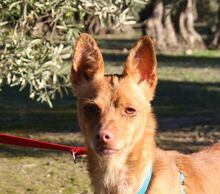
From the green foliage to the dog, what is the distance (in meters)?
2.77

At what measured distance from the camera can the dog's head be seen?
18.9ft

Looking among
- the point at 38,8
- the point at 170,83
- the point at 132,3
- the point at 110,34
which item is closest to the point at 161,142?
the point at 132,3

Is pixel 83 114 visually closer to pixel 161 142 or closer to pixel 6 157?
pixel 6 157

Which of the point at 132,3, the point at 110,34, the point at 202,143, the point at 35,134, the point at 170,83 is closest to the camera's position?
the point at 132,3

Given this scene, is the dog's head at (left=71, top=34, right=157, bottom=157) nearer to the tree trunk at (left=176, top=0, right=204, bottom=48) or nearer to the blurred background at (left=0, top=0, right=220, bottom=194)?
the blurred background at (left=0, top=0, right=220, bottom=194)

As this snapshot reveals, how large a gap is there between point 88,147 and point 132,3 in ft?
12.5

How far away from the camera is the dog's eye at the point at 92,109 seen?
19.4 feet

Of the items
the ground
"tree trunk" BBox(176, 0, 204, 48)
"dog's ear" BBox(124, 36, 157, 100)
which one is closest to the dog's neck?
"dog's ear" BBox(124, 36, 157, 100)

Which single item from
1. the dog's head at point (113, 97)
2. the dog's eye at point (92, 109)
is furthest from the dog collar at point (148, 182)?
the dog's eye at point (92, 109)

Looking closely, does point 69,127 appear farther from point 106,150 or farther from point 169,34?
point 169,34

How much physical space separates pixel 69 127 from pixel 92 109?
8017mm

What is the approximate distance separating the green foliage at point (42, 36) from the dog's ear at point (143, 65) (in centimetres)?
281

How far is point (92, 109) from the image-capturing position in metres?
5.95

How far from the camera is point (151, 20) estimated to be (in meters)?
35.2
